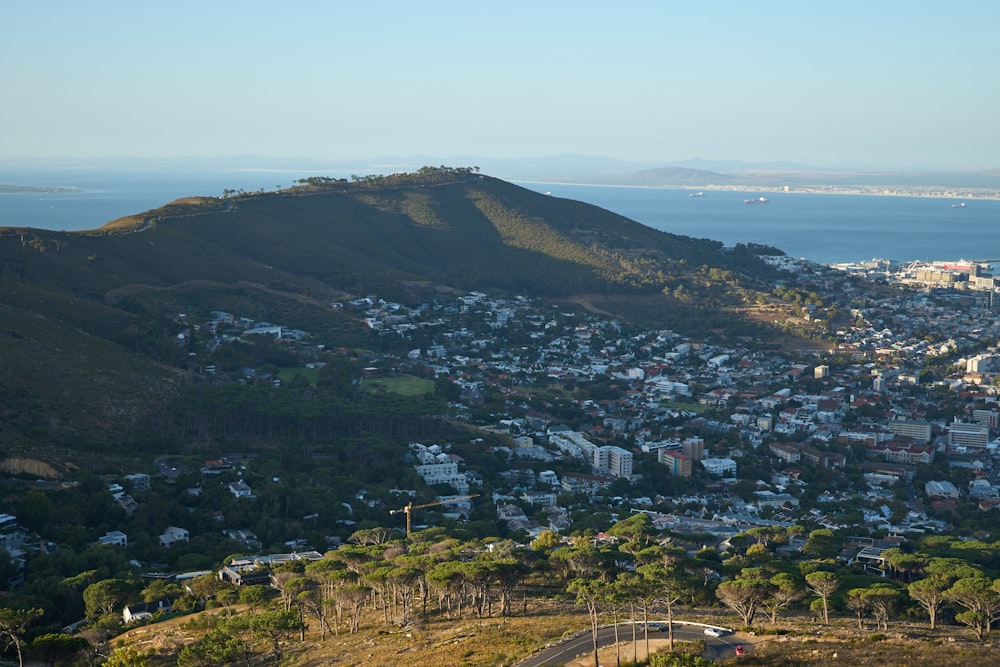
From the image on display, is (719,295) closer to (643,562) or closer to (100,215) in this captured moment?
(643,562)

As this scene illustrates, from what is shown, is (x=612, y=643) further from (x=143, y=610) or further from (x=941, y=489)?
(x=941, y=489)

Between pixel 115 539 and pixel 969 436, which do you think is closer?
pixel 115 539

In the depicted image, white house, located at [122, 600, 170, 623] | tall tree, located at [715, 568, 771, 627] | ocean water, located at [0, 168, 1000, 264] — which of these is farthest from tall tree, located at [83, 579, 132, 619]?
ocean water, located at [0, 168, 1000, 264]

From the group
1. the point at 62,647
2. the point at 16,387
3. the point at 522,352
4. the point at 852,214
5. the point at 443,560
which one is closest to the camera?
the point at 62,647

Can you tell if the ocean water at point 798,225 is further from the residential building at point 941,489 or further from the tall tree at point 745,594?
the tall tree at point 745,594

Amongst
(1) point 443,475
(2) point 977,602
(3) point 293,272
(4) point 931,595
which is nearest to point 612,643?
(4) point 931,595

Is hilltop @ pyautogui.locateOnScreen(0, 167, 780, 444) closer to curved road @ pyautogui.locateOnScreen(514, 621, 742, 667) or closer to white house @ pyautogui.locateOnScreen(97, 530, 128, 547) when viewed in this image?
white house @ pyautogui.locateOnScreen(97, 530, 128, 547)

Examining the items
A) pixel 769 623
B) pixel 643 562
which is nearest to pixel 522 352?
pixel 643 562
